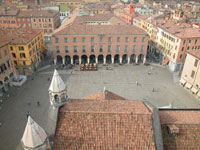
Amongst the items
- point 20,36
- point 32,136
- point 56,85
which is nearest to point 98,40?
point 20,36

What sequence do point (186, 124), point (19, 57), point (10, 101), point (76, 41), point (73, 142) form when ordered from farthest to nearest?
point (76, 41) → point (19, 57) → point (10, 101) → point (186, 124) → point (73, 142)

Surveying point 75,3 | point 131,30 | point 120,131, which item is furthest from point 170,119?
point 75,3

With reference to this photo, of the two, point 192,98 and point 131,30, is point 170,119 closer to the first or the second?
point 192,98

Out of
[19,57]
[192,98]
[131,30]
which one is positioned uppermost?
[131,30]

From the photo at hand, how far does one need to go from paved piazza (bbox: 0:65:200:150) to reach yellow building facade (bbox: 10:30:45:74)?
13.7ft

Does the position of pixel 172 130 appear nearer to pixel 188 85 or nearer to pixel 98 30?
pixel 188 85

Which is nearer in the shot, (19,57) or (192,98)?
(192,98)

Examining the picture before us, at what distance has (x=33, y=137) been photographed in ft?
57.0

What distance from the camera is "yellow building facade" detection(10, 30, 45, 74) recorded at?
5788 cm

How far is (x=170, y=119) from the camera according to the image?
22.8 meters

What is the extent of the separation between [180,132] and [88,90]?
1362 inches

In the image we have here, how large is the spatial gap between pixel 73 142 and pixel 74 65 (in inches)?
2077

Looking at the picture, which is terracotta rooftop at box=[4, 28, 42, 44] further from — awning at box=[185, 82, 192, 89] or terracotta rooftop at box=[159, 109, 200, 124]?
awning at box=[185, 82, 192, 89]

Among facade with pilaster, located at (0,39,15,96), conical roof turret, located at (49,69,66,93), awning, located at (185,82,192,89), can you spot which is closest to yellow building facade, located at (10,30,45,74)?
facade with pilaster, located at (0,39,15,96)
